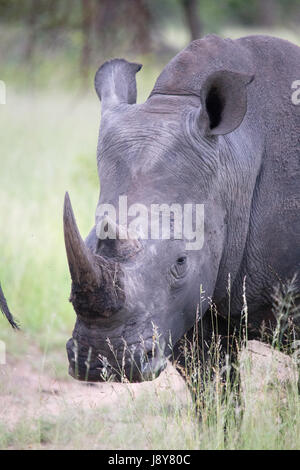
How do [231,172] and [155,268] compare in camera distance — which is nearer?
[155,268]

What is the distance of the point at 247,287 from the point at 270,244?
279 mm

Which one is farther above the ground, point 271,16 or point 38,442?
point 271,16

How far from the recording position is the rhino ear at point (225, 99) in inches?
164

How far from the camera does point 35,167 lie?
515 inches

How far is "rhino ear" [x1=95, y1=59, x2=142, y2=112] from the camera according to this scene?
189 inches

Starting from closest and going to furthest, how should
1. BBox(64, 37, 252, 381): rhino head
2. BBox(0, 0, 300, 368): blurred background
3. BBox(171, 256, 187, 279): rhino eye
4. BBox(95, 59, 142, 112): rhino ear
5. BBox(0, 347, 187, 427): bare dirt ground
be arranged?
BBox(64, 37, 252, 381): rhino head, BBox(171, 256, 187, 279): rhino eye, BBox(95, 59, 142, 112): rhino ear, BBox(0, 347, 187, 427): bare dirt ground, BBox(0, 0, 300, 368): blurred background

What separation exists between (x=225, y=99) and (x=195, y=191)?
526mm

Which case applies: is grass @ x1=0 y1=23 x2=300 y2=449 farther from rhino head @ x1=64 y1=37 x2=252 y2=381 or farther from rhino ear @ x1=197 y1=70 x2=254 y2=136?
rhino ear @ x1=197 y1=70 x2=254 y2=136

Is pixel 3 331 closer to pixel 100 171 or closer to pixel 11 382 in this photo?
pixel 11 382

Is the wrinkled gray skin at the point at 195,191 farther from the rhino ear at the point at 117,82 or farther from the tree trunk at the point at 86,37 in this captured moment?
the tree trunk at the point at 86,37

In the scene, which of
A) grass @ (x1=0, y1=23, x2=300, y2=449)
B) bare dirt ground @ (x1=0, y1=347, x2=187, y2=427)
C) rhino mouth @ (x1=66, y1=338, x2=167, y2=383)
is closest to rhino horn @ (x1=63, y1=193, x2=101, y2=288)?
rhino mouth @ (x1=66, y1=338, x2=167, y2=383)

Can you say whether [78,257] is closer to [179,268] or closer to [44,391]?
[179,268]

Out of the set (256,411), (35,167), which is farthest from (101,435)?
(35,167)

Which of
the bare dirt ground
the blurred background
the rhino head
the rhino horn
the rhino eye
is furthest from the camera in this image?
the blurred background
